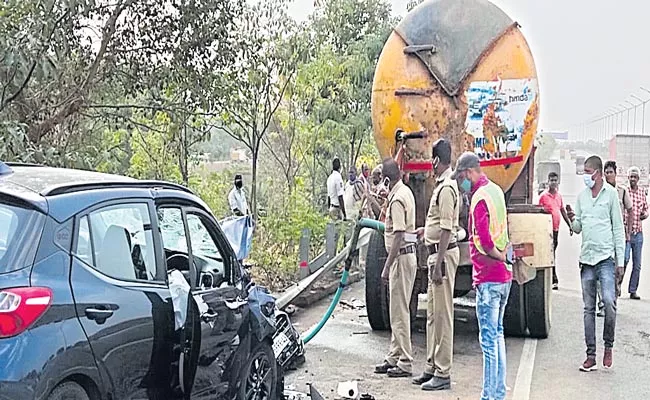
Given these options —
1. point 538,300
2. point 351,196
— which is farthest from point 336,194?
point 538,300

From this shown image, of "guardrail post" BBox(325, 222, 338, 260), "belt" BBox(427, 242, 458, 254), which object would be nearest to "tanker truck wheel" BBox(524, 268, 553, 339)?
"belt" BBox(427, 242, 458, 254)

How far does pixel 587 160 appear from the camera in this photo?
8.45 meters

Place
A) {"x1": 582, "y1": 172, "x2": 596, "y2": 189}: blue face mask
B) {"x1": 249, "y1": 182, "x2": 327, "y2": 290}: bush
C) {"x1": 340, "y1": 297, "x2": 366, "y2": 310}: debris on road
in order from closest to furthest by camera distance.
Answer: {"x1": 582, "y1": 172, "x2": 596, "y2": 189}: blue face mask < {"x1": 340, "y1": 297, "x2": 366, "y2": 310}: debris on road < {"x1": 249, "y1": 182, "x2": 327, "y2": 290}: bush

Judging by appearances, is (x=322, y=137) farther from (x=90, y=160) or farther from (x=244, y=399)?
(x=244, y=399)

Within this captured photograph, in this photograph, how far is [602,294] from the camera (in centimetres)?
824

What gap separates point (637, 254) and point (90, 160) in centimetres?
832

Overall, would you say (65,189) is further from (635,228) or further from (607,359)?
(635,228)

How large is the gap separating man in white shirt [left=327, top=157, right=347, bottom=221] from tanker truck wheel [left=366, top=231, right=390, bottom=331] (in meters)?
6.28

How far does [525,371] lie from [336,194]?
844 centimetres

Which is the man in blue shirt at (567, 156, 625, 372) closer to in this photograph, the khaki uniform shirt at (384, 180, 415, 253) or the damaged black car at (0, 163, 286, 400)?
the khaki uniform shirt at (384, 180, 415, 253)

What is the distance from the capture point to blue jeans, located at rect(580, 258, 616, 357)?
26.8ft

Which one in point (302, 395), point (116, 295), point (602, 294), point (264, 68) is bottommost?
point (302, 395)

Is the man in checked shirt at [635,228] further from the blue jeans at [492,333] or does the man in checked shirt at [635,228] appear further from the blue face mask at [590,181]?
the blue jeans at [492,333]

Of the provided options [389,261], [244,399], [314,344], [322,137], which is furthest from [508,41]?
[322,137]
